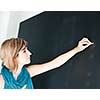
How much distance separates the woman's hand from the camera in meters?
1.57

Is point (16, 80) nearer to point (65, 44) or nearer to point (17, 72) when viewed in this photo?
point (17, 72)

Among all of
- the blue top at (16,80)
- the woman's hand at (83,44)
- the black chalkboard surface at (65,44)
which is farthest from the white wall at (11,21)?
the woman's hand at (83,44)

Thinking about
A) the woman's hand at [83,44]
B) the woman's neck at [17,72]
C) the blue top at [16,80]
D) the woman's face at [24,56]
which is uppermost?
the woman's hand at [83,44]

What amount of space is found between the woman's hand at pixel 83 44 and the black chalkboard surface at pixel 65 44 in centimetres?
2

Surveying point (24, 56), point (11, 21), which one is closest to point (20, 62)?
point (24, 56)

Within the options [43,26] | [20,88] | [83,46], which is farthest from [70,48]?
[20,88]

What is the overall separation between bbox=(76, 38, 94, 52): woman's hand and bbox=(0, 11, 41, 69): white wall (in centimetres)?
27

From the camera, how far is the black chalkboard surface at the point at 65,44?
1.52m

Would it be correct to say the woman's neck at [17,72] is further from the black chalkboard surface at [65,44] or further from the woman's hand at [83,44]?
the woman's hand at [83,44]

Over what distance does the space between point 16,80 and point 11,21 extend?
0.30m
